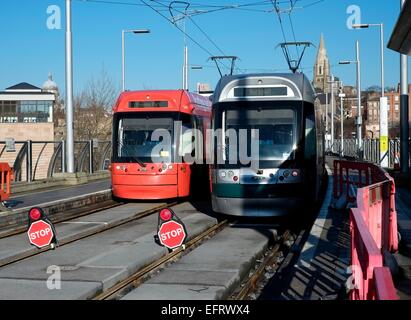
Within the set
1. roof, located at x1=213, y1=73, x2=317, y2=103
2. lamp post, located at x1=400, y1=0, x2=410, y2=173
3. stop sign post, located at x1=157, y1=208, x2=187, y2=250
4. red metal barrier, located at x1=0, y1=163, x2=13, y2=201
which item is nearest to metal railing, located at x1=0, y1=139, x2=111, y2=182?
red metal barrier, located at x1=0, y1=163, x2=13, y2=201

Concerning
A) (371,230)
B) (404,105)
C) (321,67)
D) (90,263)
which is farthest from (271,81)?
(321,67)

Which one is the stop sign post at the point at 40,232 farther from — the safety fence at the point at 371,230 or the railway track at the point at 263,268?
the safety fence at the point at 371,230

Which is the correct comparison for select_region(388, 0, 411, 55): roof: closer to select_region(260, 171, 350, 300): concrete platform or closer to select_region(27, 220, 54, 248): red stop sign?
select_region(260, 171, 350, 300): concrete platform

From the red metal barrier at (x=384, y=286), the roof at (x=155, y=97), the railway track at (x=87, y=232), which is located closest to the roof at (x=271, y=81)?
the roof at (x=155, y=97)

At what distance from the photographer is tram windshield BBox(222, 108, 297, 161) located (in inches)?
513

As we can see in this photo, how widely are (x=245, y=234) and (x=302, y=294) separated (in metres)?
4.75

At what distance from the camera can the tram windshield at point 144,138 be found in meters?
16.5

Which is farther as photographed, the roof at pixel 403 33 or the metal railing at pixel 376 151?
the metal railing at pixel 376 151

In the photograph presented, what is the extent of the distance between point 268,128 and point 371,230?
4.94 m

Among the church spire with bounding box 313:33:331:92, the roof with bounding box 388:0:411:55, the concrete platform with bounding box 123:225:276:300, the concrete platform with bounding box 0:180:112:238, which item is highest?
the church spire with bounding box 313:33:331:92

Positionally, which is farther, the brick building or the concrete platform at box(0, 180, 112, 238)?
the brick building

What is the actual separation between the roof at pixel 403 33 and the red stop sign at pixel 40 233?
6241 mm

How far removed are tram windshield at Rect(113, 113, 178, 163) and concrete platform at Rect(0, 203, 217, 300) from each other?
12.5ft

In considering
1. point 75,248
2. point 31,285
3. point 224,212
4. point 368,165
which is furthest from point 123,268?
point 368,165
